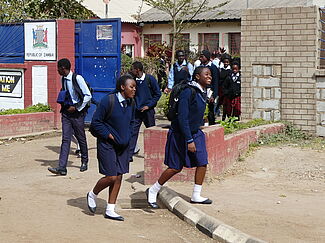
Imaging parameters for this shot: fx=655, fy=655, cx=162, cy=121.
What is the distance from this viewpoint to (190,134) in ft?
24.1

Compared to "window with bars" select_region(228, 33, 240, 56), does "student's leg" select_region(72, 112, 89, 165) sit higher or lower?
lower

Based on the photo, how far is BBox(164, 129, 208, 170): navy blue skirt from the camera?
7.53 m

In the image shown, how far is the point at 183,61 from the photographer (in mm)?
13781

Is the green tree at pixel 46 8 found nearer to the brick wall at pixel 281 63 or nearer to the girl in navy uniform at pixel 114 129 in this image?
the brick wall at pixel 281 63

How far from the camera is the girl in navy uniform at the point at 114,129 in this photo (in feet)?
23.5

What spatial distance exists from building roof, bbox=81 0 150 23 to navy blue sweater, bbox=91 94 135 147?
95.3 ft

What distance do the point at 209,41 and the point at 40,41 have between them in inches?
739

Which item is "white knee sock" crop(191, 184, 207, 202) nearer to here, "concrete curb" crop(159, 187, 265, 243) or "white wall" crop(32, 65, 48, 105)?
"concrete curb" crop(159, 187, 265, 243)

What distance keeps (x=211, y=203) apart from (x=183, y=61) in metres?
6.39

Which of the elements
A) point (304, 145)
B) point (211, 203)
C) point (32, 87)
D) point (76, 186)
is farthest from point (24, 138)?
point (211, 203)

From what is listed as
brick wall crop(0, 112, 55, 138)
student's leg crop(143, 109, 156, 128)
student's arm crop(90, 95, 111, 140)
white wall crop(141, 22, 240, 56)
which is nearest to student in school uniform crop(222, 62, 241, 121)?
student's leg crop(143, 109, 156, 128)

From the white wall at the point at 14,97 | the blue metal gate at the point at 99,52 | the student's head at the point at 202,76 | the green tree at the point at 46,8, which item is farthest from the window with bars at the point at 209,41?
the student's head at the point at 202,76

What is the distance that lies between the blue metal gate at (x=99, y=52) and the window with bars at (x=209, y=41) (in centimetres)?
1810

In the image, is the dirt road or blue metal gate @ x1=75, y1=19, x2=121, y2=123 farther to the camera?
blue metal gate @ x1=75, y1=19, x2=121, y2=123
